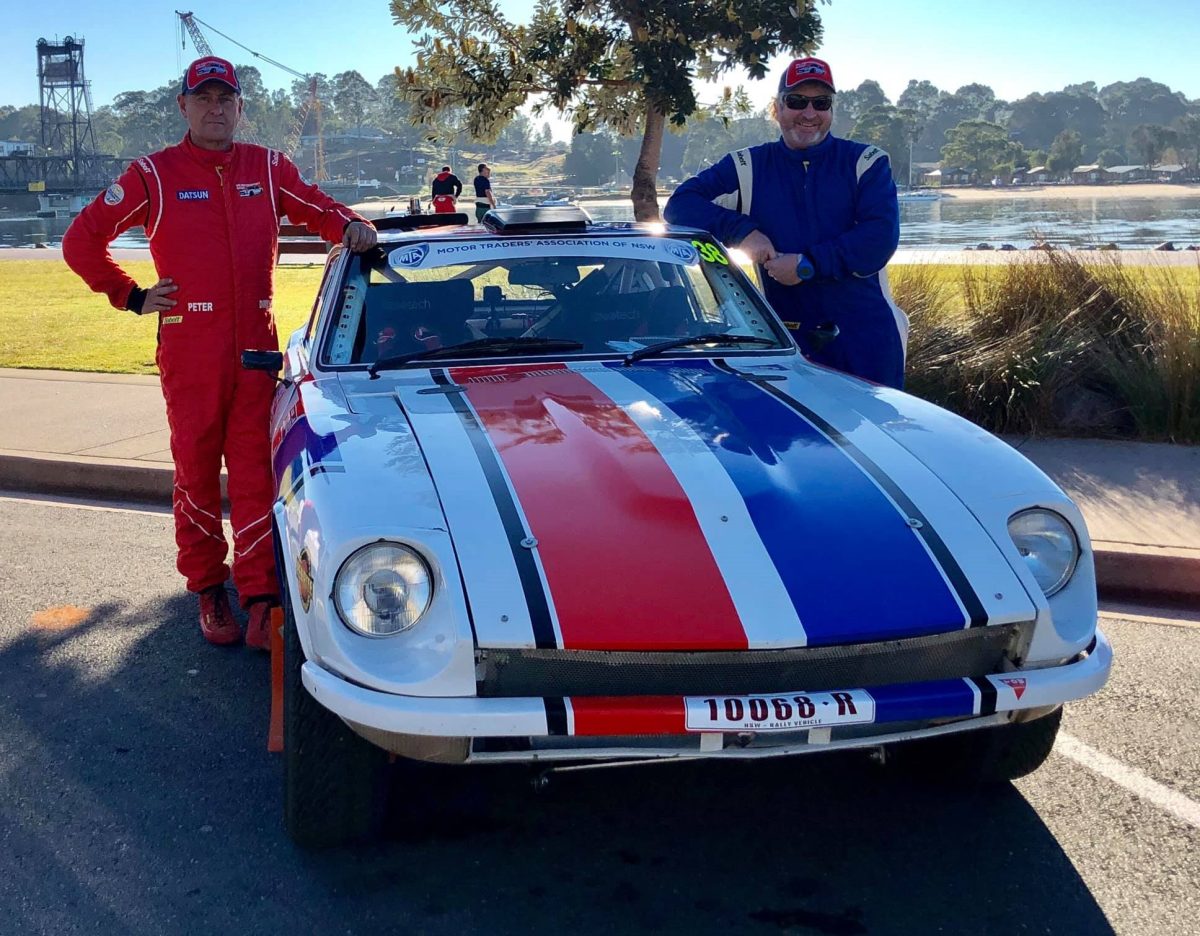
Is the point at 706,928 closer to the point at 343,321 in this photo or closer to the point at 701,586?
the point at 701,586

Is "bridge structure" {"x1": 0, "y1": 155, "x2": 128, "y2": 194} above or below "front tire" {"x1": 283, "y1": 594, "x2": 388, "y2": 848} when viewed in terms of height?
above

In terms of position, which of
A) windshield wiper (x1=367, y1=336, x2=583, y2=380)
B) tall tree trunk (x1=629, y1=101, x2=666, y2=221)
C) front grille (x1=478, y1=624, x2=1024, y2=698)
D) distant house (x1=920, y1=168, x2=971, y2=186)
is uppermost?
distant house (x1=920, y1=168, x2=971, y2=186)

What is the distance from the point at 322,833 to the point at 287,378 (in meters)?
2.00

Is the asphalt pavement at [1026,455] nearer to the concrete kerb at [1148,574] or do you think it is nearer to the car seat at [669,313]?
the concrete kerb at [1148,574]

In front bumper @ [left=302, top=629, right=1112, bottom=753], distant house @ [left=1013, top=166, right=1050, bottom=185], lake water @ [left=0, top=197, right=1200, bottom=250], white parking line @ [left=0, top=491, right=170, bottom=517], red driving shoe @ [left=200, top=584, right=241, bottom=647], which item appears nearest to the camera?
front bumper @ [left=302, top=629, right=1112, bottom=753]

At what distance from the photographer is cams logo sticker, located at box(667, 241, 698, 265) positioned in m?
4.62

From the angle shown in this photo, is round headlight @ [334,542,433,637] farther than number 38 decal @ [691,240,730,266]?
No

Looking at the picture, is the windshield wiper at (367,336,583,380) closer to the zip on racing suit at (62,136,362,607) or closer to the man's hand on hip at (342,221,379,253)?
the man's hand on hip at (342,221,379,253)

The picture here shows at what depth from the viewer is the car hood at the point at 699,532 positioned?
2.68 meters

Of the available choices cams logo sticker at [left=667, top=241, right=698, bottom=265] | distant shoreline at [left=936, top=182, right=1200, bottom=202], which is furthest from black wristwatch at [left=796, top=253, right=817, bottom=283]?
distant shoreline at [left=936, top=182, right=1200, bottom=202]

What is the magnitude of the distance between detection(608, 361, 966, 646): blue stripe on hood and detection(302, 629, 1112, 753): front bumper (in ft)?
Answer: 0.46

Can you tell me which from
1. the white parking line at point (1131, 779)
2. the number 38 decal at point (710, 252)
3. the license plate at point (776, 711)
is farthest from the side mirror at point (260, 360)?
the white parking line at point (1131, 779)

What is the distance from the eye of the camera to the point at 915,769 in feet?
11.4

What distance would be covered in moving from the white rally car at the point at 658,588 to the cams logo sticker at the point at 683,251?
105 centimetres
